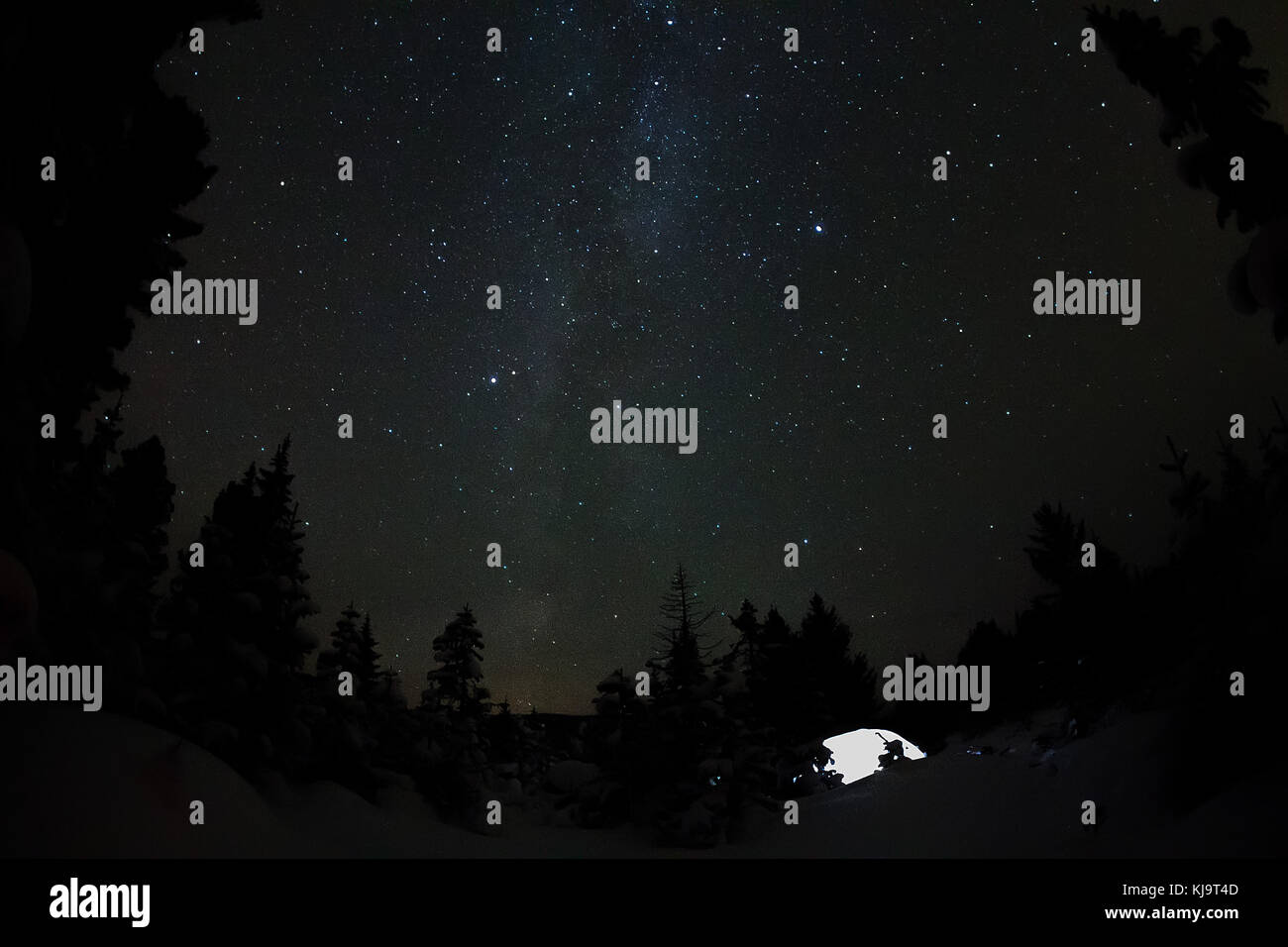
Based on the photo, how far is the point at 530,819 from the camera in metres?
11.2

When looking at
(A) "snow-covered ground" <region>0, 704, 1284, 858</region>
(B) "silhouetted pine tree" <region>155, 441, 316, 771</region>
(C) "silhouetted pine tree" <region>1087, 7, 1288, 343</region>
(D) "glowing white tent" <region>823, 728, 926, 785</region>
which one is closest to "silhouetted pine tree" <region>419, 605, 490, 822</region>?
(A) "snow-covered ground" <region>0, 704, 1284, 858</region>

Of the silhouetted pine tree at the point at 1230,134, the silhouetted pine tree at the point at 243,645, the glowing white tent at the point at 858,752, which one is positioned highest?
the silhouetted pine tree at the point at 1230,134

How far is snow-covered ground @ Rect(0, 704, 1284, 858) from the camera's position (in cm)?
716

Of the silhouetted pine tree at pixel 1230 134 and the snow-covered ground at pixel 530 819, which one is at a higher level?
the silhouetted pine tree at pixel 1230 134

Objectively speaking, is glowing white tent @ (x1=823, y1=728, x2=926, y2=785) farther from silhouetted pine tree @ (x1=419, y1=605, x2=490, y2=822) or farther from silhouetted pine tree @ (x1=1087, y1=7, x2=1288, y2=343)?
silhouetted pine tree @ (x1=1087, y1=7, x2=1288, y2=343)

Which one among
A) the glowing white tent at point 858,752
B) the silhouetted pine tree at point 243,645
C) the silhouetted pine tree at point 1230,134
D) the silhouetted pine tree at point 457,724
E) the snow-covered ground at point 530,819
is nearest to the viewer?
the snow-covered ground at point 530,819

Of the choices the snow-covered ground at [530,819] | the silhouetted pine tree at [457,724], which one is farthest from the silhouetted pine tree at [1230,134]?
the silhouetted pine tree at [457,724]

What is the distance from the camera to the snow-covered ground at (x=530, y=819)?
7.16m

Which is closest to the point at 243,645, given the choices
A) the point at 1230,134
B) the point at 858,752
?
the point at 858,752

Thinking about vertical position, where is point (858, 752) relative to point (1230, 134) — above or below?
below

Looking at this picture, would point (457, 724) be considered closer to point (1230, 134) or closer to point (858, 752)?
point (858, 752)

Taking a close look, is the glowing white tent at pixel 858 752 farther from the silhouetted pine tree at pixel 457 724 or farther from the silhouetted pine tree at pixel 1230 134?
the silhouetted pine tree at pixel 1230 134
